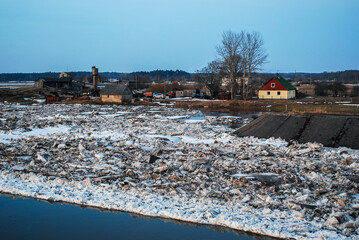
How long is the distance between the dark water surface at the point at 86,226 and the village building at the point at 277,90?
4768 centimetres

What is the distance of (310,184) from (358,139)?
25.1ft

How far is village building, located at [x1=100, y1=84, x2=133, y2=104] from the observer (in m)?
50.1

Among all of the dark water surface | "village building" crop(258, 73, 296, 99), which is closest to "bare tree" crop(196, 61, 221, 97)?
"village building" crop(258, 73, 296, 99)

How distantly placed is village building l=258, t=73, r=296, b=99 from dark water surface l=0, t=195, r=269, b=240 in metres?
47.7

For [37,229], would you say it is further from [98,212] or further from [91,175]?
[91,175]

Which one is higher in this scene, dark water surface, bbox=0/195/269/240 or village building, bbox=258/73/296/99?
village building, bbox=258/73/296/99

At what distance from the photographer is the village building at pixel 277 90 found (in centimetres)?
5281

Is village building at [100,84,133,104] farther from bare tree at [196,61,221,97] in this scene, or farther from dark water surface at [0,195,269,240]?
dark water surface at [0,195,269,240]

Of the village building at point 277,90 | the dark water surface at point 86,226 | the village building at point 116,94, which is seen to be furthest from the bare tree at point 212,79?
the dark water surface at point 86,226

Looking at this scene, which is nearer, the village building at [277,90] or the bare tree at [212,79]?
the village building at [277,90]

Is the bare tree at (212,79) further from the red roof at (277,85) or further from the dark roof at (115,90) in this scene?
the dark roof at (115,90)

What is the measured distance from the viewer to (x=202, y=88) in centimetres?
6719

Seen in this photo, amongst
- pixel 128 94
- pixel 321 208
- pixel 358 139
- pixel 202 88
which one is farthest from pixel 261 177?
pixel 202 88

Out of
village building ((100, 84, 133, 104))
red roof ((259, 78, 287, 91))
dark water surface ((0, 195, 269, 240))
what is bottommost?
dark water surface ((0, 195, 269, 240))
